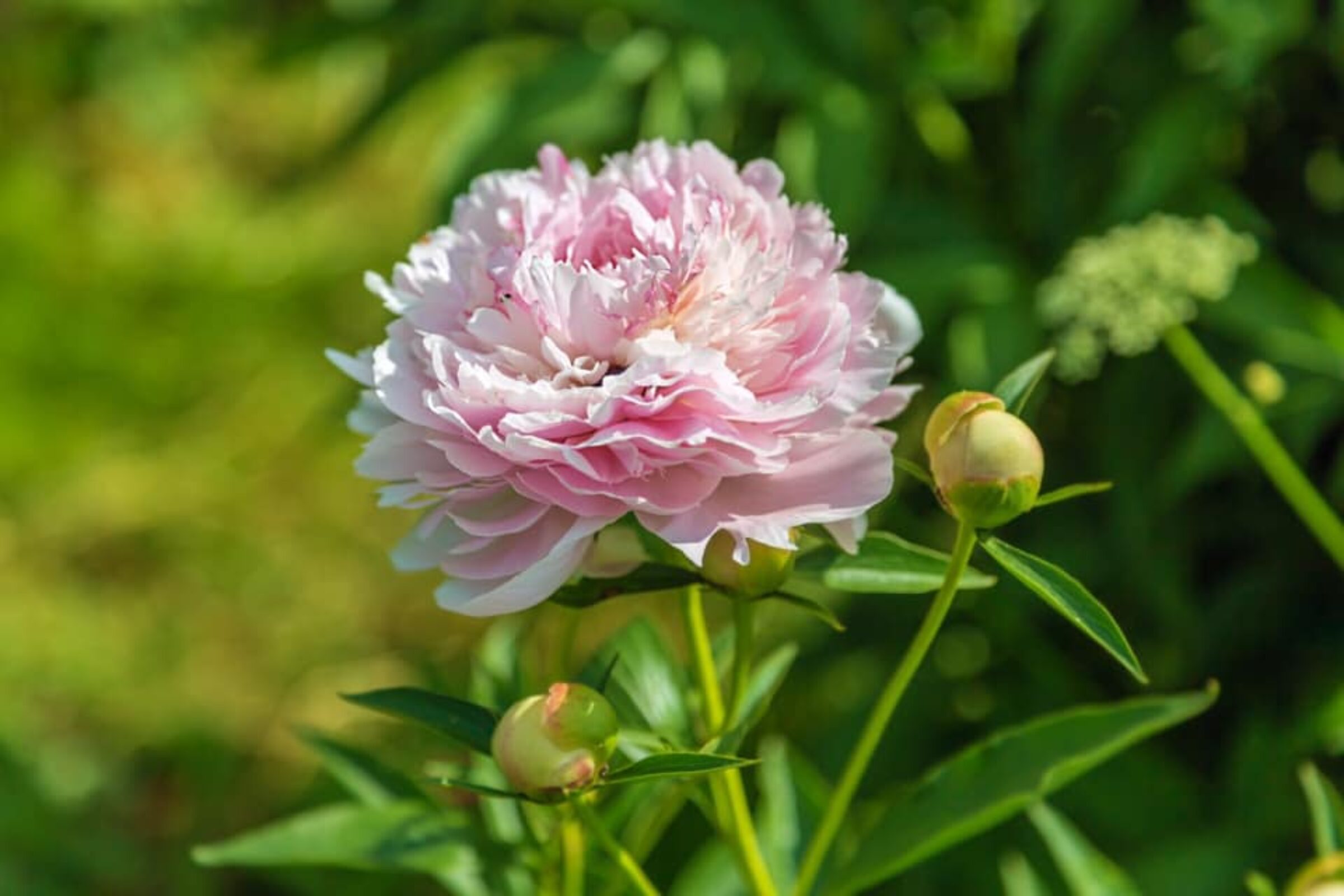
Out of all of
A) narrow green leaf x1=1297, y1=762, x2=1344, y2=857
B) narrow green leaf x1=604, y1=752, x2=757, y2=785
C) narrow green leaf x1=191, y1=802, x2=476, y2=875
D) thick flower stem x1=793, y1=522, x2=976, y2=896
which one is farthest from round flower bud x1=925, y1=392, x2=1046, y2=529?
narrow green leaf x1=191, y1=802, x2=476, y2=875

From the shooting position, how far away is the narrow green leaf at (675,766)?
1.70ft

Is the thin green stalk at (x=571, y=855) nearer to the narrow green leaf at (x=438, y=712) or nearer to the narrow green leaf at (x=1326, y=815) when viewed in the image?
the narrow green leaf at (x=438, y=712)

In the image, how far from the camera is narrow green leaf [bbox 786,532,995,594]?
23.5 inches

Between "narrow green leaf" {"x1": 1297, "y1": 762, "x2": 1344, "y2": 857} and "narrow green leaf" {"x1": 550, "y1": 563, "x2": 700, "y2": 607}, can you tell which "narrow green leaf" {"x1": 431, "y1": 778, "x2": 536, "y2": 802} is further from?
"narrow green leaf" {"x1": 1297, "y1": 762, "x2": 1344, "y2": 857}

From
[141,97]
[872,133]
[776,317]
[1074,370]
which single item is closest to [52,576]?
[141,97]

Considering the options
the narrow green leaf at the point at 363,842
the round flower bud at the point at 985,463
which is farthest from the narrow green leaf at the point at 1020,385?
the narrow green leaf at the point at 363,842

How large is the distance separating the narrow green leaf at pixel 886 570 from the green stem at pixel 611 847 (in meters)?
0.12

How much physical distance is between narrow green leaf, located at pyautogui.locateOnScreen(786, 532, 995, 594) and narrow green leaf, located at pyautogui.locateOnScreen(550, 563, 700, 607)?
58 mm

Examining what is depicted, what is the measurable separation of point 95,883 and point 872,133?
99 centimetres

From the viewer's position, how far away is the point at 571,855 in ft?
2.24

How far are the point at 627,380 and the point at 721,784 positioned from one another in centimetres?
20

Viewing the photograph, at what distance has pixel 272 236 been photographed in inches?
95.0

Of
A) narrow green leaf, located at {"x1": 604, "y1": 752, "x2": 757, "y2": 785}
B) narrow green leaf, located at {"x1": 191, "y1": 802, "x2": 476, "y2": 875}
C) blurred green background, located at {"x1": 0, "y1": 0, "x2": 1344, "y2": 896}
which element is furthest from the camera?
blurred green background, located at {"x1": 0, "y1": 0, "x2": 1344, "y2": 896}

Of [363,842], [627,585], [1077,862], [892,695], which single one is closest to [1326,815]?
[1077,862]
